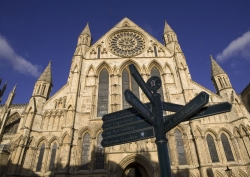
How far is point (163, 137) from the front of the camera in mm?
3537

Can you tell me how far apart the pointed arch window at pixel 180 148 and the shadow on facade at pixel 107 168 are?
86 cm

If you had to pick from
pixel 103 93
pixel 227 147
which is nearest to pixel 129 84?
pixel 103 93

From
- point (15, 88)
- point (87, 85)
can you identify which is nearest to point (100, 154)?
point (87, 85)

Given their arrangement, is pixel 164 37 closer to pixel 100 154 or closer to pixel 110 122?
pixel 100 154

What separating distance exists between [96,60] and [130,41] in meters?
5.48

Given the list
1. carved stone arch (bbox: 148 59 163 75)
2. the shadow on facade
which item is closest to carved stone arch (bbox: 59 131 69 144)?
the shadow on facade

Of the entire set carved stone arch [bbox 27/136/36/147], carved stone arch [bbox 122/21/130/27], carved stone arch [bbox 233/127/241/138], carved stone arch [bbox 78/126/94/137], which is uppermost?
carved stone arch [bbox 122/21/130/27]

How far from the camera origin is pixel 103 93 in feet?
60.3

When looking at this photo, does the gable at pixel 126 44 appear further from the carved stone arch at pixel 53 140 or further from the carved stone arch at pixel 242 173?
the carved stone arch at pixel 242 173

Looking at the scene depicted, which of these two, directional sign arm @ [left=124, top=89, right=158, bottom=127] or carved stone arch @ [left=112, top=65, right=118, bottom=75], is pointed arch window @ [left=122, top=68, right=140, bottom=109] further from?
directional sign arm @ [left=124, top=89, right=158, bottom=127]

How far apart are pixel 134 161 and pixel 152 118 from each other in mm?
11281

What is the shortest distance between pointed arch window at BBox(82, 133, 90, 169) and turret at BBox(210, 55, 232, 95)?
13763 mm

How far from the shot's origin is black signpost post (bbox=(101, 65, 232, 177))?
340cm

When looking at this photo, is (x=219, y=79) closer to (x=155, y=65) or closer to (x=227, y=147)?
(x=155, y=65)
